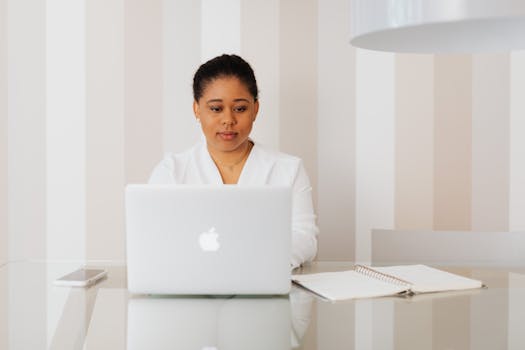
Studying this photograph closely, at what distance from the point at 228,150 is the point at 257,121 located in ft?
1.85

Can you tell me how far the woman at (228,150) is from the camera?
115 inches

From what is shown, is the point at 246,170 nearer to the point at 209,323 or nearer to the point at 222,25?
the point at 222,25

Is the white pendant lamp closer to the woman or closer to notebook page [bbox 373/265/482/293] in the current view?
notebook page [bbox 373/265/482/293]

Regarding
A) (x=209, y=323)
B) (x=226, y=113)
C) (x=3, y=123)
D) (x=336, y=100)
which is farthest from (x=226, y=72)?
(x=209, y=323)

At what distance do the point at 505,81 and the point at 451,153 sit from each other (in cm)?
39

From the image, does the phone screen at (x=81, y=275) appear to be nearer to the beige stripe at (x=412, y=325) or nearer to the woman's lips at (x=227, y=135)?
the beige stripe at (x=412, y=325)

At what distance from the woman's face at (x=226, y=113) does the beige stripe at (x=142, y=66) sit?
1.65 ft

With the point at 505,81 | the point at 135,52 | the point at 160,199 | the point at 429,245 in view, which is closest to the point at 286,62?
the point at 135,52

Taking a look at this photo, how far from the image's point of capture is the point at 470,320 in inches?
62.0

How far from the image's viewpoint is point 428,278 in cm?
200

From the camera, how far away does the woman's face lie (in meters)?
2.92

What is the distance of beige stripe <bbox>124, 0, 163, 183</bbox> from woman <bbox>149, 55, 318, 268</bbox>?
0.47m

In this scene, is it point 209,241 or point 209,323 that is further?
point 209,241

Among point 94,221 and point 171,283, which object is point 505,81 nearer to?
point 94,221
